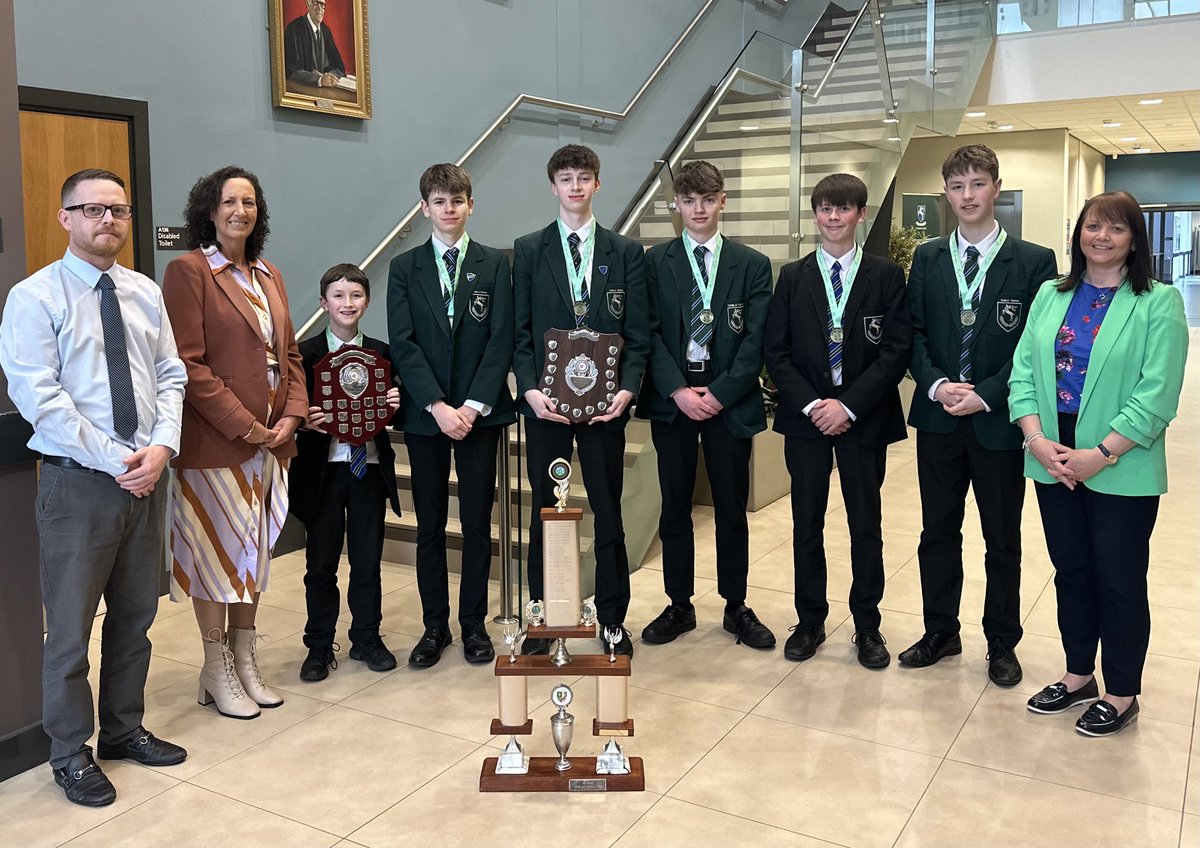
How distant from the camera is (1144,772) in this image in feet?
9.86

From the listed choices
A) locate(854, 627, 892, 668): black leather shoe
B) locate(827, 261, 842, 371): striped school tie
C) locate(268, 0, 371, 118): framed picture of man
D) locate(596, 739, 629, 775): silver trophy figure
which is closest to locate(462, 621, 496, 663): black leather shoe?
locate(596, 739, 629, 775): silver trophy figure

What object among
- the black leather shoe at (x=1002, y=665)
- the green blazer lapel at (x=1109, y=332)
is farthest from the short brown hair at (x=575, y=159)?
the black leather shoe at (x=1002, y=665)

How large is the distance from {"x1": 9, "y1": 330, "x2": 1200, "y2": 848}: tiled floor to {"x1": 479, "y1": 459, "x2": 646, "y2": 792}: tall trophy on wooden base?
0.21 ft

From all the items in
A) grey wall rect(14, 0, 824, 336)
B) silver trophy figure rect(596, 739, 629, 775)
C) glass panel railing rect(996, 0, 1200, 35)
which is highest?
glass panel railing rect(996, 0, 1200, 35)

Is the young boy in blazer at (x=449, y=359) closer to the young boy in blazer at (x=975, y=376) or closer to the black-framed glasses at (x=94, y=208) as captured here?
the black-framed glasses at (x=94, y=208)

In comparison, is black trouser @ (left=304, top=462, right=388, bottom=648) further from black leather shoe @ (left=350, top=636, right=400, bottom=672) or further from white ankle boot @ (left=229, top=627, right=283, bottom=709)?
white ankle boot @ (left=229, top=627, right=283, bottom=709)

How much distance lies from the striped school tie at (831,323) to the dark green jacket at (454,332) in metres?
1.14

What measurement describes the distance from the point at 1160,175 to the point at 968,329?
61.0 feet

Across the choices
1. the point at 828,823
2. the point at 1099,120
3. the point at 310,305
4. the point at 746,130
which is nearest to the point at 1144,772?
the point at 828,823

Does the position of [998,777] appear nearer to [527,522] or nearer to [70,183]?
[527,522]

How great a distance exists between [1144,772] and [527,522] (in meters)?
2.54

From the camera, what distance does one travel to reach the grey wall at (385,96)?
4.85m

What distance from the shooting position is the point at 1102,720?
3227 mm

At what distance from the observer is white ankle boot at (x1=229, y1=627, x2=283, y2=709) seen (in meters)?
3.53
